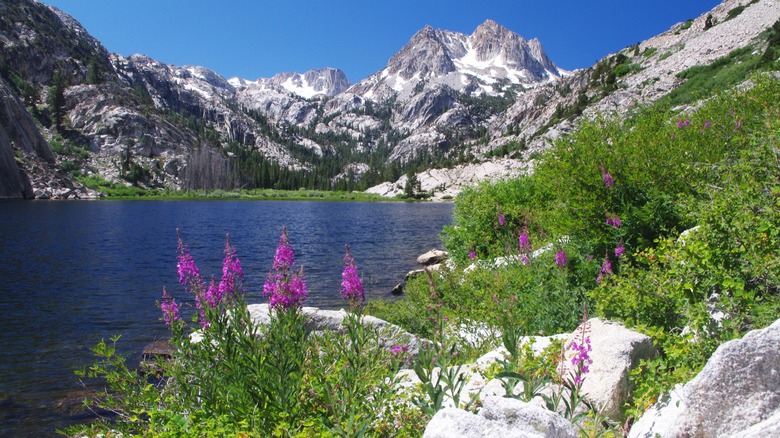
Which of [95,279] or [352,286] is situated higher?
[352,286]

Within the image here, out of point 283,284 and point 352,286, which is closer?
point 283,284

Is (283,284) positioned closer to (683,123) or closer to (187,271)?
(187,271)

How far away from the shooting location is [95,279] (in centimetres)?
2534

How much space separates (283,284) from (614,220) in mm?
7803

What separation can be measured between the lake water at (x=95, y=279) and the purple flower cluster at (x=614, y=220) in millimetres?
5644

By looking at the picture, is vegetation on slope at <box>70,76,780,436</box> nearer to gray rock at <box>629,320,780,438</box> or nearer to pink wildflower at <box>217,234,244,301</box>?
pink wildflower at <box>217,234,244,301</box>

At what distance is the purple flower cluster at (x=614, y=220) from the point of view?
9.45 m

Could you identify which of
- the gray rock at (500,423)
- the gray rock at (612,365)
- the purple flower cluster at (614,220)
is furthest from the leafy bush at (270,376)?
the purple flower cluster at (614,220)

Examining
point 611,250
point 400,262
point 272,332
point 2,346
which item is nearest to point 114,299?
point 2,346

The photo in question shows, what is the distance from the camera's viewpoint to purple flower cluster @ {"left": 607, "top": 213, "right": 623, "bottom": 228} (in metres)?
9.45

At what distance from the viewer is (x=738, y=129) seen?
12125 millimetres

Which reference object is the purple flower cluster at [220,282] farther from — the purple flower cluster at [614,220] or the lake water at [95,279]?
the purple flower cluster at [614,220]

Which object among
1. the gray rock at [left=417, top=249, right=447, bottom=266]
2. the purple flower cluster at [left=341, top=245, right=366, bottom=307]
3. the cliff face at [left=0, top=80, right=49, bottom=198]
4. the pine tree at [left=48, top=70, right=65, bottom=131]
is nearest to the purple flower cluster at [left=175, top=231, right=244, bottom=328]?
the purple flower cluster at [left=341, top=245, right=366, bottom=307]

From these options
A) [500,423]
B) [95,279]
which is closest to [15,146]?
[95,279]
